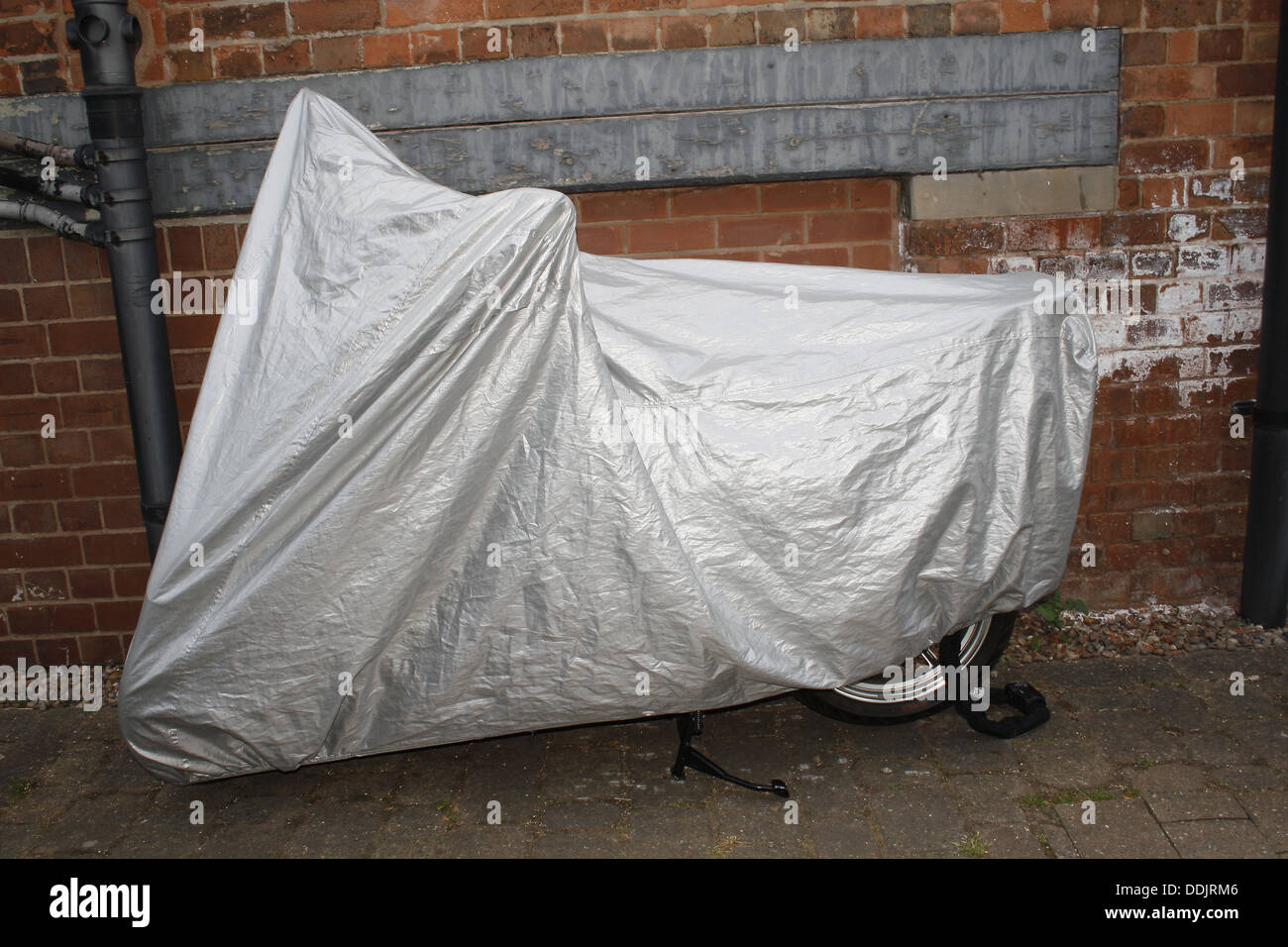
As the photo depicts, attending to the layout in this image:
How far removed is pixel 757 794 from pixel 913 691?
2.42 feet

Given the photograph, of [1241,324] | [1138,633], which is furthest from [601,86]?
[1138,633]

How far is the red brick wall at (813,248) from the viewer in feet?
14.5

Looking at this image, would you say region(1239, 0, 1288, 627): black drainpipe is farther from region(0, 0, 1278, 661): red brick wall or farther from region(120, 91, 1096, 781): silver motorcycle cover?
region(120, 91, 1096, 781): silver motorcycle cover

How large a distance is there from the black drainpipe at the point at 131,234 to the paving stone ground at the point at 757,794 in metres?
1.10

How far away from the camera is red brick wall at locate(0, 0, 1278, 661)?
14.5 ft

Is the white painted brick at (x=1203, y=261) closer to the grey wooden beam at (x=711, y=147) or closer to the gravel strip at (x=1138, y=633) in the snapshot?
the grey wooden beam at (x=711, y=147)

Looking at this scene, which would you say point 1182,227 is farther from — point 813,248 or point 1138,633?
point 1138,633

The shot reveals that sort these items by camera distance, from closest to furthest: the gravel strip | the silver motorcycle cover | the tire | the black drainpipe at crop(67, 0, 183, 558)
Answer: the silver motorcycle cover, the tire, the black drainpipe at crop(67, 0, 183, 558), the gravel strip

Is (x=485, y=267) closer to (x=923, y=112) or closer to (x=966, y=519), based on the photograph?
(x=966, y=519)

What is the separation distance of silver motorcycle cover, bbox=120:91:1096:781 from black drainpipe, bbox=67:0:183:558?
3.48 ft

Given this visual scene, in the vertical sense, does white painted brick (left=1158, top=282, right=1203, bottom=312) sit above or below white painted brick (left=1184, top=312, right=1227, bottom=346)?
above

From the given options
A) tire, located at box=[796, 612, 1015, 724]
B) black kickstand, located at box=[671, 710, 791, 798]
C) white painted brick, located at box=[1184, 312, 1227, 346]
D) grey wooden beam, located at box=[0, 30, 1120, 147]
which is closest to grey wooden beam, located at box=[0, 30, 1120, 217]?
grey wooden beam, located at box=[0, 30, 1120, 147]

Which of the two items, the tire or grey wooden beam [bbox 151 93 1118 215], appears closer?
the tire

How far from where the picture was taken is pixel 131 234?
14.1ft
